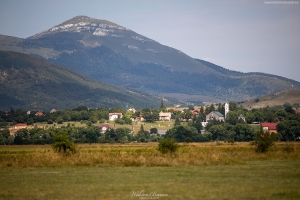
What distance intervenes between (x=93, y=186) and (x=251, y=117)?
4856 inches

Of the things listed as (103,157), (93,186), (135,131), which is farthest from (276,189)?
(135,131)

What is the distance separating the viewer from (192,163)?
35844 millimetres

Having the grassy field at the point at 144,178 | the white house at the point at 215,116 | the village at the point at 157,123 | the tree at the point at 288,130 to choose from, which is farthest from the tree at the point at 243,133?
the grassy field at the point at 144,178

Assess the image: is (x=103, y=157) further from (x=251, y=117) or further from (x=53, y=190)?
(x=251, y=117)

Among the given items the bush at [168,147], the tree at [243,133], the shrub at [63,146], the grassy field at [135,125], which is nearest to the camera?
the shrub at [63,146]

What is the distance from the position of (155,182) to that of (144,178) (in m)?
1.82

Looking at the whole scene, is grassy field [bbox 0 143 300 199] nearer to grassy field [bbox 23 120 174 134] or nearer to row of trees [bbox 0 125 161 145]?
row of trees [bbox 0 125 161 145]

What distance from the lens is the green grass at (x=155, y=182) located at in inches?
849

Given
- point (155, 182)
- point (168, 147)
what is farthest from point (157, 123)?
point (155, 182)

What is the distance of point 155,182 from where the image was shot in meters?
25.6

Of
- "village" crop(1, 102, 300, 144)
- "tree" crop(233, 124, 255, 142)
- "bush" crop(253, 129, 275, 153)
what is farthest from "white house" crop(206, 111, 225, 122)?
"bush" crop(253, 129, 275, 153)

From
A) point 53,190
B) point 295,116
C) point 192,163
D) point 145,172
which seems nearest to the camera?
point 53,190

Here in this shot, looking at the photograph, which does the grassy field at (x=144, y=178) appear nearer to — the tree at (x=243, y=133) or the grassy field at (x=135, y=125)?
the tree at (x=243, y=133)

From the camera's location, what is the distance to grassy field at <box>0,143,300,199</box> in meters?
21.8
